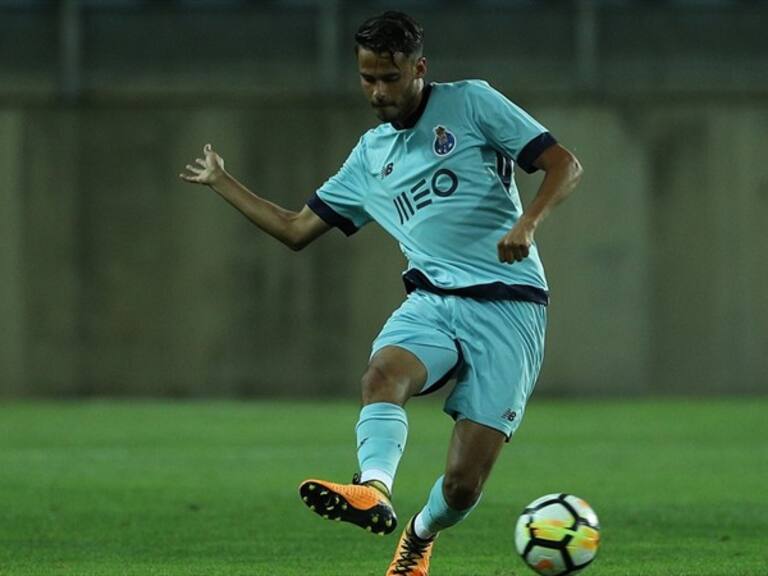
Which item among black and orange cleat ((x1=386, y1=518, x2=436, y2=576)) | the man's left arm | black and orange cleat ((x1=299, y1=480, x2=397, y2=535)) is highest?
the man's left arm

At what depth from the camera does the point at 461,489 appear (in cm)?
698

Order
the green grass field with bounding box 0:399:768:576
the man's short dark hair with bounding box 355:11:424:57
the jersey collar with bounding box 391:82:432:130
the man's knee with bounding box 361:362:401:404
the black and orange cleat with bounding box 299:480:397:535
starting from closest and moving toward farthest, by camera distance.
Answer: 1. the black and orange cleat with bounding box 299:480:397:535
2. the man's knee with bounding box 361:362:401:404
3. the man's short dark hair with bounding box 355:11:424:57
4. the jersey collar with bounding box 391:82:432:130
5. the green grass field with bounding box 0:399:768:576

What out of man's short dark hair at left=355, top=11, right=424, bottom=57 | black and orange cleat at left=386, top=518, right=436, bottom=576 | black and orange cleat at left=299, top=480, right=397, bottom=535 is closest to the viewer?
black and orange cleat at left=299, top=480, right=397, bottom=535

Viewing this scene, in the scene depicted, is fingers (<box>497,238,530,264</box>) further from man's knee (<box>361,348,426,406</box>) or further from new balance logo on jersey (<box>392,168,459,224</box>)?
new balance logo on jersey (<box>392,168,459,224</box>)

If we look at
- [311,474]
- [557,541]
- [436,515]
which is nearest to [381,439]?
[436,515]

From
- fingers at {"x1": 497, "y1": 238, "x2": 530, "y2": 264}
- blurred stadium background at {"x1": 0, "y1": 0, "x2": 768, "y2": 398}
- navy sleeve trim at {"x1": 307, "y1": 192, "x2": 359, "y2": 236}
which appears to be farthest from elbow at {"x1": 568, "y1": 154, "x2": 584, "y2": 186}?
blurred stadium background at {"x1": 0, "y1": 0, "x2": 768, "y2": 398}

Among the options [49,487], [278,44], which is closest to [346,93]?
[278,44]

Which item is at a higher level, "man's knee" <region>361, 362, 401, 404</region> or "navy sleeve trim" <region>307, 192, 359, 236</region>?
"navy sleeve trim" <region>307, 192, 359, 236</region>

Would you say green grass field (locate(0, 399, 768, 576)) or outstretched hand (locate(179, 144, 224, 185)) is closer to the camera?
outstretched hand (locate(179, 144, 224, 185))

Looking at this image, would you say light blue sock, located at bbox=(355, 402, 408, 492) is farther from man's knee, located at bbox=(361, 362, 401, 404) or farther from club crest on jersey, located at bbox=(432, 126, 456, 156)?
club crest on jersey, located at bbox=(432, 126, 456, 156)

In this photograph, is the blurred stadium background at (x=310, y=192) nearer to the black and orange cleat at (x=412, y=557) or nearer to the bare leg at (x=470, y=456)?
the black and orange cleat at (x=412, y=557)

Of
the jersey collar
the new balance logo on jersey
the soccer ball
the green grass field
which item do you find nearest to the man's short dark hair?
the jersey collar

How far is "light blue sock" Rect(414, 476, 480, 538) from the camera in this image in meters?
7.11

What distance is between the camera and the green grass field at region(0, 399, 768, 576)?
333 inches
